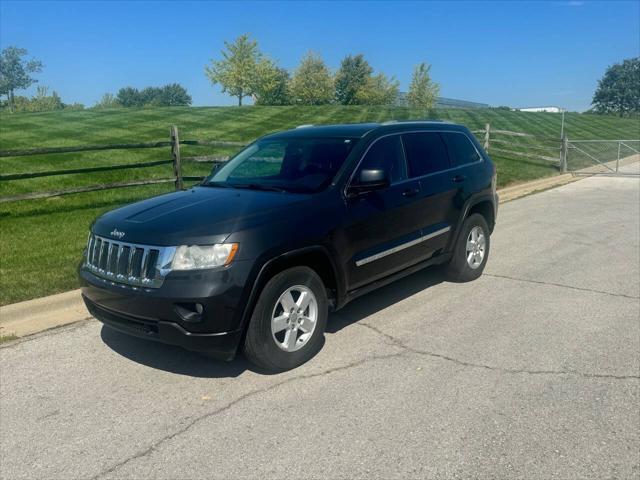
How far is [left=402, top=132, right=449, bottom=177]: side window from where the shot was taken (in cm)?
548

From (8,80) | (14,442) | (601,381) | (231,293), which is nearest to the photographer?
(14,442)

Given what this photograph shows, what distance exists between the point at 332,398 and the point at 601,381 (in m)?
1.91

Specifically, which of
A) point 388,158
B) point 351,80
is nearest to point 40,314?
point 388,158

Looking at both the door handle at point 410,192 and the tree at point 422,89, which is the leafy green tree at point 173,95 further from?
the door handle at point 410,192

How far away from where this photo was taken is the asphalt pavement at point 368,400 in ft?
10.2

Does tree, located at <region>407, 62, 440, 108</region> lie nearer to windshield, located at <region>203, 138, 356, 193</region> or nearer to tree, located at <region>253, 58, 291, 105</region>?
tree, located at <region>253, 58, 291, 105</region>

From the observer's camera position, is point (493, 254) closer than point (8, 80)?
Yes

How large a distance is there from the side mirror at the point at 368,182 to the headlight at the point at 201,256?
51.3 inches

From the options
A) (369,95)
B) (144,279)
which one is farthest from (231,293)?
(369,95)

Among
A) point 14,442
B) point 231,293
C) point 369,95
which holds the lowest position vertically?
point 14,442

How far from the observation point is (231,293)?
12.1 ft

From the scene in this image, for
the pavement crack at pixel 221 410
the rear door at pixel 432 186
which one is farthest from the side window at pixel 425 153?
the pavement crack at pixel 221 410

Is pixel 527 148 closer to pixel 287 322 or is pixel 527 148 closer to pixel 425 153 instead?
pixel 425 153

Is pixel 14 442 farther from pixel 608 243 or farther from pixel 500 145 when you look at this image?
pixel 500 145
